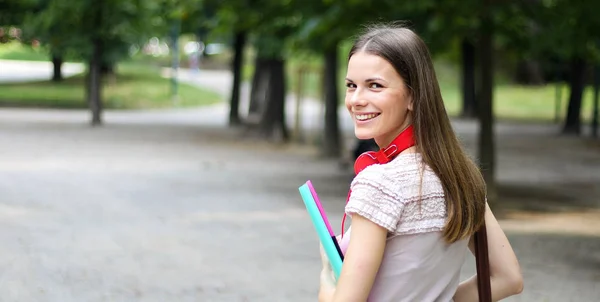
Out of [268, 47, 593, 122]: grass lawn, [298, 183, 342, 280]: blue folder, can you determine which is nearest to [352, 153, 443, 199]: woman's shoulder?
[298, 183, 342, 280]: blue folder

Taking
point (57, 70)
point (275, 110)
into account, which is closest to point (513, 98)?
point (57, 70)

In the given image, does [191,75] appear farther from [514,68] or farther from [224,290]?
[224,290]

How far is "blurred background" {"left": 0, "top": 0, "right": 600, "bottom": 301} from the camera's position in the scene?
29.5 feet

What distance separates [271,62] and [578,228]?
52.6 ft

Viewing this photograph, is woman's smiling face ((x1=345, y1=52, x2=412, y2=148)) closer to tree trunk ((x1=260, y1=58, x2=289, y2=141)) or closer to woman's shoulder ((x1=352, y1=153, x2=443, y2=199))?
woman's shoulder ((x1=352, y1=153, x2=443, y2=199))

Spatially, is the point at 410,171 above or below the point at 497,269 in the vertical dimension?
above

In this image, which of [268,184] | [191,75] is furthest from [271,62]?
[191,75]

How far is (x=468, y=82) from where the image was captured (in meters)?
42.3

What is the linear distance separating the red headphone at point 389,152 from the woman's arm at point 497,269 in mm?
270

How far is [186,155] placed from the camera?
2267 centimetres

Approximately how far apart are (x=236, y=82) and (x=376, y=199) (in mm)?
32146

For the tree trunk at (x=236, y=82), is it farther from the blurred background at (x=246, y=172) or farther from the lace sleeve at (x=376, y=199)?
the lace sleeve at (x=376, y=199)

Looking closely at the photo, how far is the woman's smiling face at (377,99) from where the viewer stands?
8.11 feet

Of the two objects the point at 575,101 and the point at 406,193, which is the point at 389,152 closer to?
the point at 406,193
